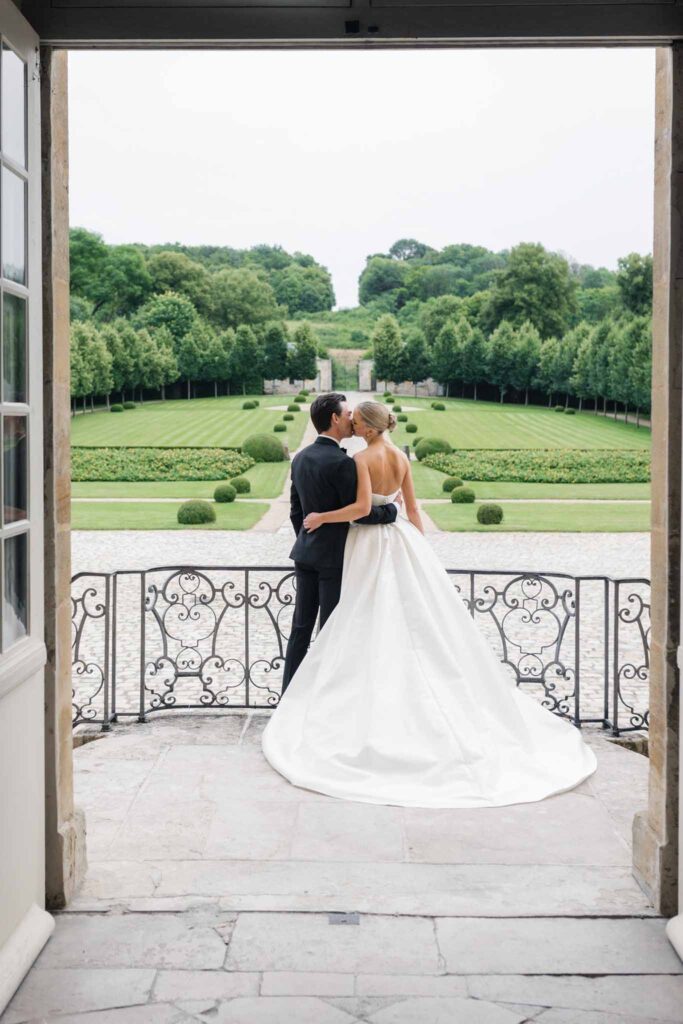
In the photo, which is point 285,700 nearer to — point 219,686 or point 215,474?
point 219,686

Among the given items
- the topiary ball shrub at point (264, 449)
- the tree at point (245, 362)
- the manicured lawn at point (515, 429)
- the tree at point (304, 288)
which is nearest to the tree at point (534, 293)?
the manicured lawn at point (515, 429)

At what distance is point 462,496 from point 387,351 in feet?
61.4

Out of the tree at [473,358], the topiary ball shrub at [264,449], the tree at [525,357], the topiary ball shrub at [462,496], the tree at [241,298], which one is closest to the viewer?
the topiary ball shrub at [462,496]

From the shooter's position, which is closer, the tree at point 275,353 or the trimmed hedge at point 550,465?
the trimmed hedge at point 550,465

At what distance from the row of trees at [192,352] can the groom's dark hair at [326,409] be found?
3140cm

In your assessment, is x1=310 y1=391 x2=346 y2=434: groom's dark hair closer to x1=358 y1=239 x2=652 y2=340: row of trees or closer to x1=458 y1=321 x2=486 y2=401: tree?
x1=458 y1=321 x2=486 y2=401: tree

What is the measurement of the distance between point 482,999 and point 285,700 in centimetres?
236

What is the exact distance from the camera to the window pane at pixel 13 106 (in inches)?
101

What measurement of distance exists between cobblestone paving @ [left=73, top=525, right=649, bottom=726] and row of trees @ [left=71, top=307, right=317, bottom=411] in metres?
18.6

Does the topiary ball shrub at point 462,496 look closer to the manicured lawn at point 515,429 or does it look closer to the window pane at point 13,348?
the manicured lawn at point 515,429

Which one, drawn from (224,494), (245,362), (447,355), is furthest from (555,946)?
(447,355)

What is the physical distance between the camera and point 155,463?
28.9m

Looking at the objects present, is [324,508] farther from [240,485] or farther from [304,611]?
[240,485]

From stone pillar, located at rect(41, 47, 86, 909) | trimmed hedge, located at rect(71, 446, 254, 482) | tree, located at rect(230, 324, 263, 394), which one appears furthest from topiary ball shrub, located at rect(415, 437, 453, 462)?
stone pillar, located at rect(41, 47, 86, 909)
